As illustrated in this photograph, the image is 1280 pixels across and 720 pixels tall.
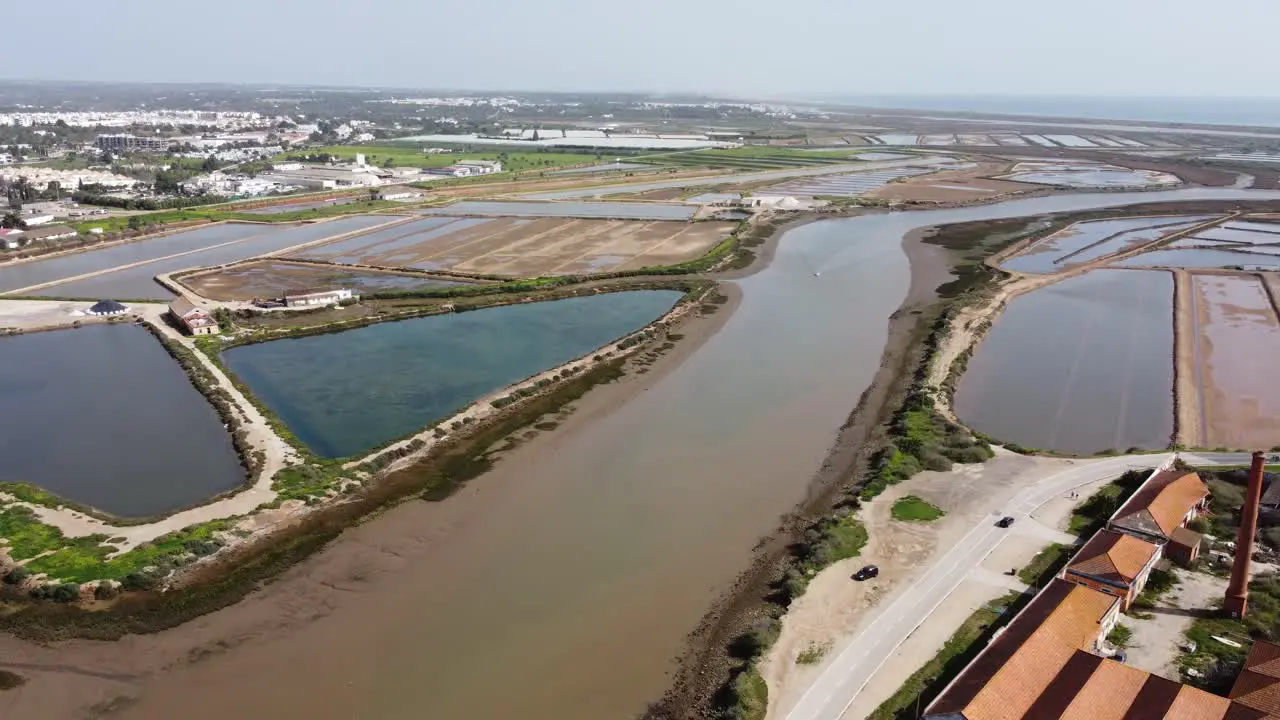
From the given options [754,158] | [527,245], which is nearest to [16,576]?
[527,245]

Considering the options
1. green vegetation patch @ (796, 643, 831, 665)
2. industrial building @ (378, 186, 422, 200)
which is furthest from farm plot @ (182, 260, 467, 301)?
green vegetation patch @ (796, 643, 831, 665)

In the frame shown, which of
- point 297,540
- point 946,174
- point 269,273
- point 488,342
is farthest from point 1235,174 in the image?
point 297,540

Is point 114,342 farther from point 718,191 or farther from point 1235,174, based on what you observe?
point 1235,174

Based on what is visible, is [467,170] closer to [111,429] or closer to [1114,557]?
[111,429]

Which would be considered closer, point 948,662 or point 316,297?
point 948,662

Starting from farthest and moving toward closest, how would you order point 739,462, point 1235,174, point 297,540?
point 1235,174
point 739,462
point 297,540

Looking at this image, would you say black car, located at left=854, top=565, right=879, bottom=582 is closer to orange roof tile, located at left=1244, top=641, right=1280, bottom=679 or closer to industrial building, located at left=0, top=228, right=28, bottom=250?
orange roof tile, located at left=1244, top=641, right=1280, bottom=679

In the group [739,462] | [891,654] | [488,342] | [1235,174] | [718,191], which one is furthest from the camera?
[1235,174]
